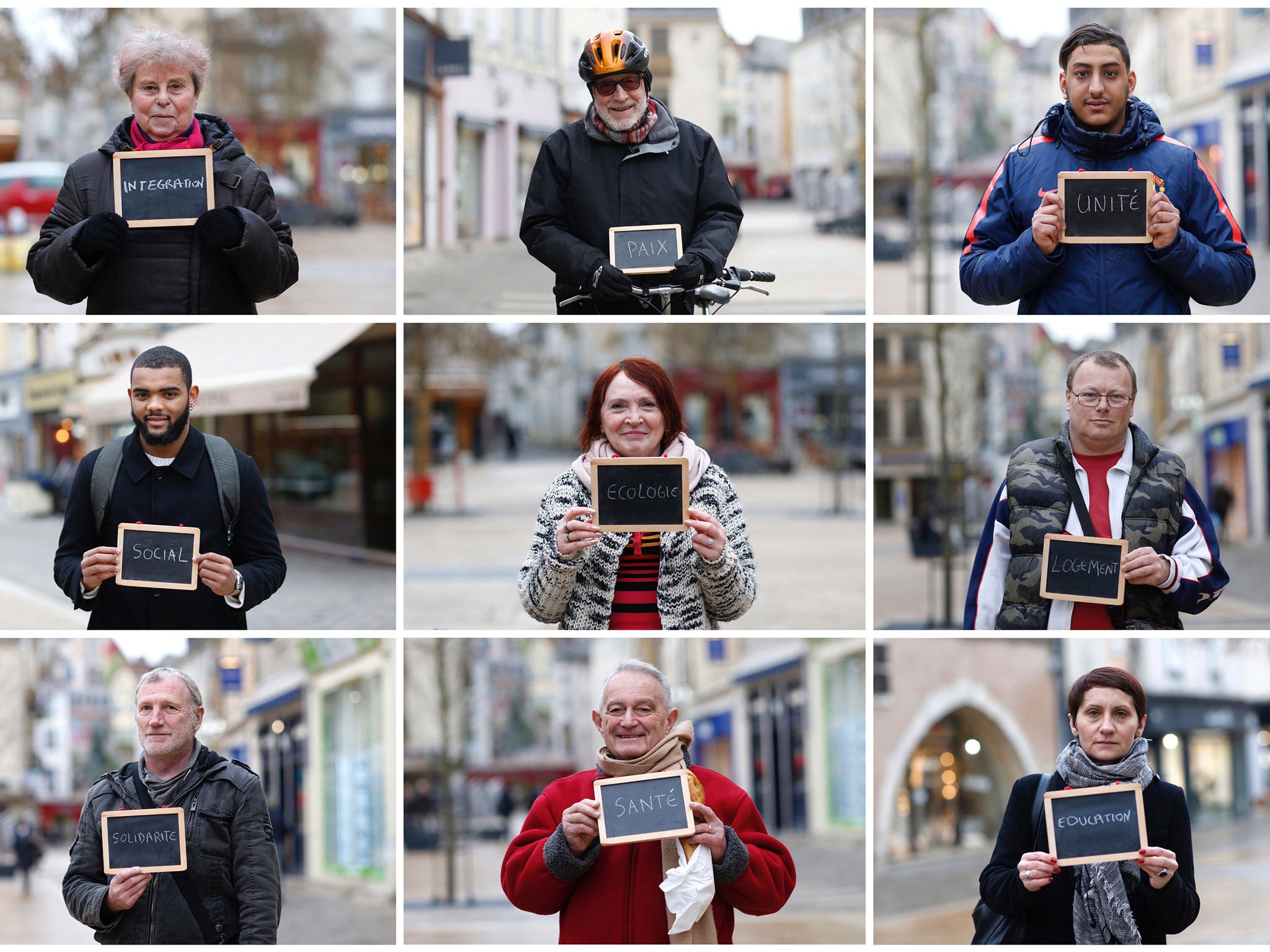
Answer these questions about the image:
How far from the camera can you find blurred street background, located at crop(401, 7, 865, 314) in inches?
396

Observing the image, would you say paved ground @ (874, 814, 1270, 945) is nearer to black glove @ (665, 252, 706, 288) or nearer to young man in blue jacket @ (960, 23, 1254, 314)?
young man in blue jacket @ (960, 23, 1254, 314)

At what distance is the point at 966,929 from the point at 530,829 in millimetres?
9612

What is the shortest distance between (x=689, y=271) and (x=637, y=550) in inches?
37.7

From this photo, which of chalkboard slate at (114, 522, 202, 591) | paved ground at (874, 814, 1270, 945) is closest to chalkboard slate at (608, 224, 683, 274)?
chalkboard slate at (114, 522, 202, 591)

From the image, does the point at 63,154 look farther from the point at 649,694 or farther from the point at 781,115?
the point at 649,694

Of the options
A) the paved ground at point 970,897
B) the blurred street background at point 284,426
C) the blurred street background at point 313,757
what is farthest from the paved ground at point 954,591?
the blurred street background at point 313,757

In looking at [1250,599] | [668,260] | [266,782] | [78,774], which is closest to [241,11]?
[78,774]

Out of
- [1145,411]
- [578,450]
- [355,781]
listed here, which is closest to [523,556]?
[355,781]

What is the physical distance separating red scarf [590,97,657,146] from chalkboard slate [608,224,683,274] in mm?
292

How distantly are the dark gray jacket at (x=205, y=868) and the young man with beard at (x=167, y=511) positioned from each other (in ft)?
1.76

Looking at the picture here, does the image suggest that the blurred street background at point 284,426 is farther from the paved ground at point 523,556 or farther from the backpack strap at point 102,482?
the backpack strap at point 102,482

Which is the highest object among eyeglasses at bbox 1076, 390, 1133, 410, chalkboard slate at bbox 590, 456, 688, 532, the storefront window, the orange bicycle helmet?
the orange bicycle helmet

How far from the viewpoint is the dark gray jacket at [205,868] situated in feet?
14.3

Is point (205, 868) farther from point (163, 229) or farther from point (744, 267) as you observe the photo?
point (744, 267)
